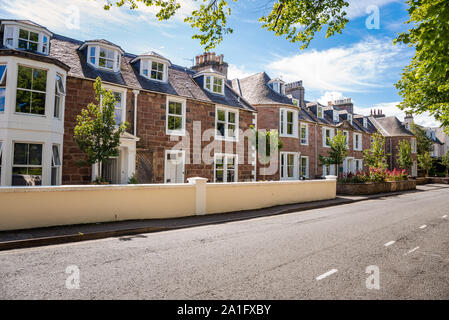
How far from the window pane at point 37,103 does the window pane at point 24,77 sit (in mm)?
398

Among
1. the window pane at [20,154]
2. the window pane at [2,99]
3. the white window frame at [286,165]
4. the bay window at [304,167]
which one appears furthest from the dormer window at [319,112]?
the window pane at [2,99]

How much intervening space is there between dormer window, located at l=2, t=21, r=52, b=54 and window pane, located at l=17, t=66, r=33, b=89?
1.66 meters

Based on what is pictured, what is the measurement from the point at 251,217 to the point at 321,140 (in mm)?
19983

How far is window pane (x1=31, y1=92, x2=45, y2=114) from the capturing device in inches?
432

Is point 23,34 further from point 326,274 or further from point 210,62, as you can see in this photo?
point 326,274

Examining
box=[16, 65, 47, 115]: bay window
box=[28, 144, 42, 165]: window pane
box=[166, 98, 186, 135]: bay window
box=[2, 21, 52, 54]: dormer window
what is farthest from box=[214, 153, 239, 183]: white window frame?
box=[2, 21, 52, 54]: dormer window

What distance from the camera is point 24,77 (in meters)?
10.8

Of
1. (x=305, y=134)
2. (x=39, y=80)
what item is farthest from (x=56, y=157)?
(x=305, y=134)

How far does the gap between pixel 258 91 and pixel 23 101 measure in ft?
56.3

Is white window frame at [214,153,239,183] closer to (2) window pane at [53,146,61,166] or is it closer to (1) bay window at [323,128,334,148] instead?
(2) window pane at [53,146,61,166]


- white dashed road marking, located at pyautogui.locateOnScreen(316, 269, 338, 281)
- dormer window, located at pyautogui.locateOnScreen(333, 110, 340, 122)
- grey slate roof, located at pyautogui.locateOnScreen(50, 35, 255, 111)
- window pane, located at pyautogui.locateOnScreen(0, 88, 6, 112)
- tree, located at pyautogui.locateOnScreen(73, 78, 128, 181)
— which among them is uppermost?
dormer window, located at pyautogui.locateOnScreen(333, 110, 340, 122)

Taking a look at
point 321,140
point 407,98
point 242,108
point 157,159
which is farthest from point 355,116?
point 157,159

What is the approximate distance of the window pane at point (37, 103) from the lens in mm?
10961

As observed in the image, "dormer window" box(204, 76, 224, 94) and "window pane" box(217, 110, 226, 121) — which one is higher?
"dormer window" box(204, 76, 224, 94)
